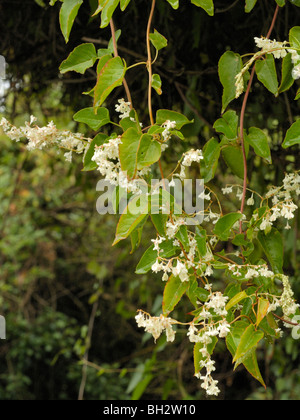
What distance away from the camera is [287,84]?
572 millimetres

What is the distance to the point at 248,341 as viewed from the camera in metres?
0.48

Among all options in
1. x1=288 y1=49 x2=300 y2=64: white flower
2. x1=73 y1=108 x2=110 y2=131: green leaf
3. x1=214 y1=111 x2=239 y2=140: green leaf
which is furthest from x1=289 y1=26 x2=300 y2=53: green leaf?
x1=73 y1=108 x2=110 y2=131: green leaf

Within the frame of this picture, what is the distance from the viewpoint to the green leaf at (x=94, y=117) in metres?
0.60

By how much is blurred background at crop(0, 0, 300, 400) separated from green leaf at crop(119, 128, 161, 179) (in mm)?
371

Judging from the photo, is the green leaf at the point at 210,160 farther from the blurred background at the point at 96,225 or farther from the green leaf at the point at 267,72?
the blurred background at the point at 96,225

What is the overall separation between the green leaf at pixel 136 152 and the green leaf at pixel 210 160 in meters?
0.12

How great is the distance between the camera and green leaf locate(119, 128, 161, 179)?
51 centimetres

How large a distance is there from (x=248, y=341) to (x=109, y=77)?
0.30m

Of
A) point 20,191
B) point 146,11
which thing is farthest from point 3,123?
point 20,191

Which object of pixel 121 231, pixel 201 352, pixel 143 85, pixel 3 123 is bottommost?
pixel 201 352

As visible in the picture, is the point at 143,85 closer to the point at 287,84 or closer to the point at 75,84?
the point at 75,84

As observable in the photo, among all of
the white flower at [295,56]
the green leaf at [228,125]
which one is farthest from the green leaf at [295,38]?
the green leaf at [228,125]

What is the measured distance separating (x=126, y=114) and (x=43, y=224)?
2121mm

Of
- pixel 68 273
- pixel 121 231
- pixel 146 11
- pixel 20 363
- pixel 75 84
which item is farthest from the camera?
pixel 68 273
